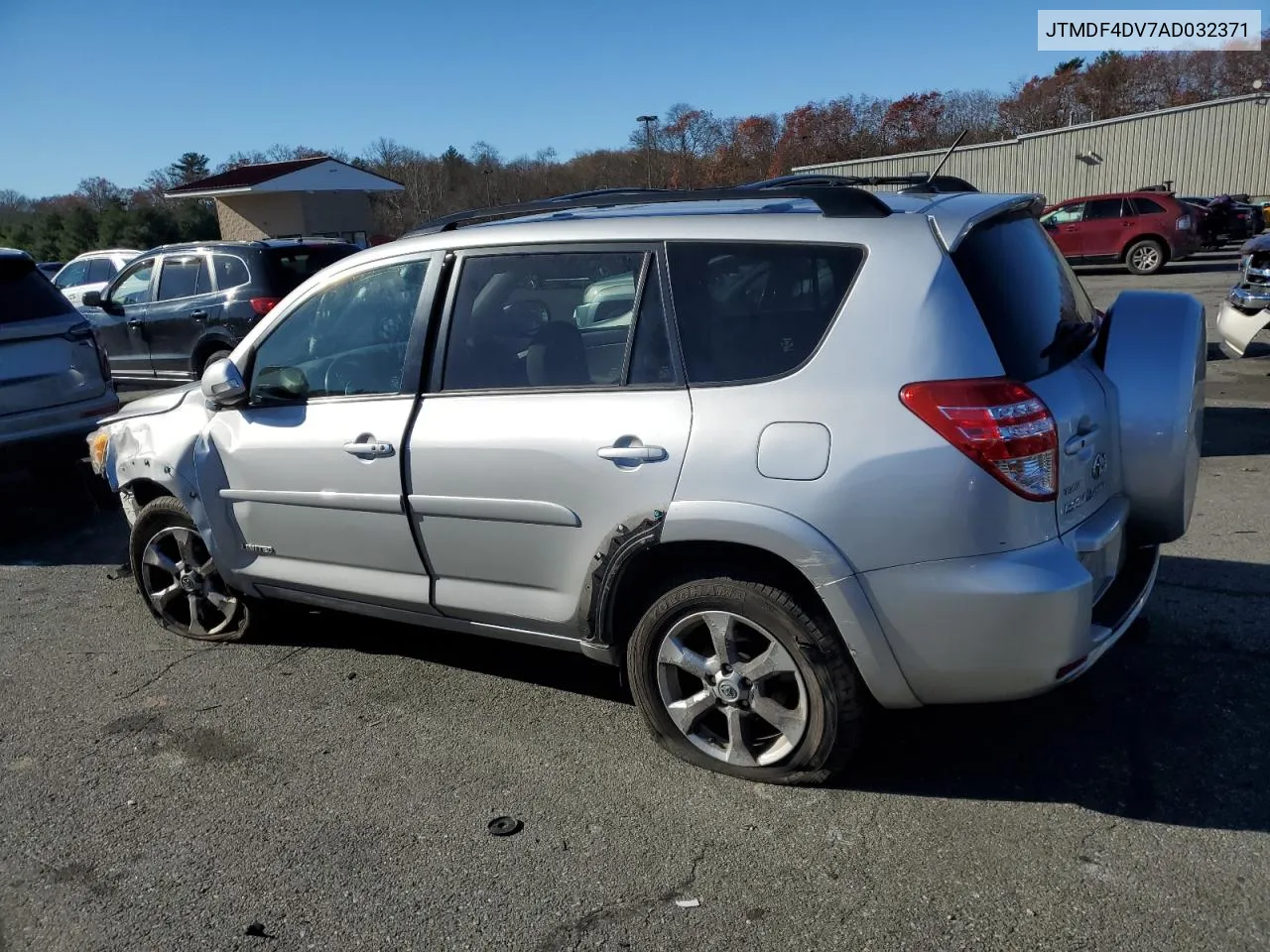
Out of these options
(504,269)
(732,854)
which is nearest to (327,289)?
(504,269)

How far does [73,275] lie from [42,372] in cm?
1173

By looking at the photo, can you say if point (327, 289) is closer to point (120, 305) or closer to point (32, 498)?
point (32, 498)

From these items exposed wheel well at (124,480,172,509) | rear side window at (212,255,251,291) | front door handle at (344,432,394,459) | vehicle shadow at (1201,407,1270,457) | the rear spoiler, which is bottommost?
vehicle shadow at (1201,407,1270,457)

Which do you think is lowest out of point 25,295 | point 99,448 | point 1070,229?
point 1070,229

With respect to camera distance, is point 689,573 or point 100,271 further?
point 100,271

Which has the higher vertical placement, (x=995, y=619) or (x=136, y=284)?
(x=136, y=284)

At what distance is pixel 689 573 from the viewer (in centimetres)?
324

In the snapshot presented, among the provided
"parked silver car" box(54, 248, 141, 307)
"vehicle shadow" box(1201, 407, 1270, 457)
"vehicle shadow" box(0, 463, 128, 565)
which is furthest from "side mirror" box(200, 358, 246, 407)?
"parked silver car" box(54, 248, 141, 307)

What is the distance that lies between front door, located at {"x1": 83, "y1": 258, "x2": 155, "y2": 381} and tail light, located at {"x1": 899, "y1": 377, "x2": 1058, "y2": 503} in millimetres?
10644

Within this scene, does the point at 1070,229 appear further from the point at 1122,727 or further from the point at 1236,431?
the point at 1122,727

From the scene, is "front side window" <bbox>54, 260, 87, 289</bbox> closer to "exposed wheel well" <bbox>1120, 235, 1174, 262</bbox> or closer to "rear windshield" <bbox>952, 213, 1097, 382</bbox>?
"rear windshield" <bbox>952, 213, 1097, 382</bbox>

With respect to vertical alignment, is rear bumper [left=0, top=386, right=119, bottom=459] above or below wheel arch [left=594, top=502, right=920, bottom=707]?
above

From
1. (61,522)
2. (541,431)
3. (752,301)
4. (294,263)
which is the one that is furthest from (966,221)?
(294,263)

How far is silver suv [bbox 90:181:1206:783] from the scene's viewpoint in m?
2.82
